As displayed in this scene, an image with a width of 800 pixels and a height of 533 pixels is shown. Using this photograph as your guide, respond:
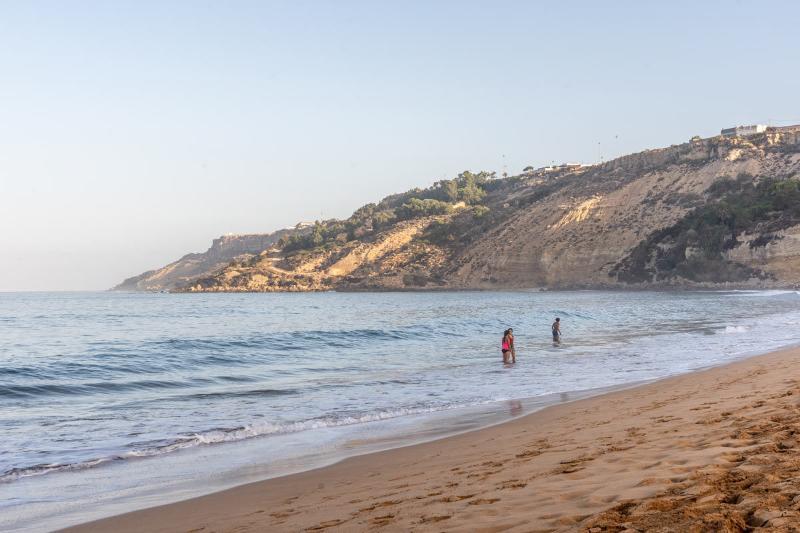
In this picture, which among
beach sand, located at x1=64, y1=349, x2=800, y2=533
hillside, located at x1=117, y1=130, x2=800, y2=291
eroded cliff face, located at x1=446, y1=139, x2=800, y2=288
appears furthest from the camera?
eroded cliff face, located at x1=446, y1=139, x2=800, y2=288

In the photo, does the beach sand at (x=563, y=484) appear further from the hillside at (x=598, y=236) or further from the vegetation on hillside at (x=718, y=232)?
the vegetation on hillside at (x=718, y=232)

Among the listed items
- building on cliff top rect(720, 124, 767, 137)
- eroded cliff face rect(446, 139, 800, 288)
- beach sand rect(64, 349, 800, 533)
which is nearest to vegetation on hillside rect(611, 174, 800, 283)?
eroded cliff face rect(446, 139, 800, 288)

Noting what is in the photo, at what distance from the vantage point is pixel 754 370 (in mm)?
14727

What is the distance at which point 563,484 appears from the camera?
5438 mm

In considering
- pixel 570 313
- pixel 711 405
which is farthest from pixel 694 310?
pixel 711 405

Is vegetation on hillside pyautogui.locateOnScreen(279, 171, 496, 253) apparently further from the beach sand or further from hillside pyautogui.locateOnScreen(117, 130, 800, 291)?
the beach sand

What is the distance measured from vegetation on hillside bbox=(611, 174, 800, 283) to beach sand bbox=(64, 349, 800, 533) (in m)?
75.6

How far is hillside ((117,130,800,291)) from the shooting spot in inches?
3127

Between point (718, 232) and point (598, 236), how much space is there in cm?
2001

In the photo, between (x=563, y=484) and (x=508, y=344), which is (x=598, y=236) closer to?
(x=508, y=344)

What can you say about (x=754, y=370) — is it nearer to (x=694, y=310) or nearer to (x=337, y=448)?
(x=337, y=448)

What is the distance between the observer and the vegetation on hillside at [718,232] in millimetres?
77062

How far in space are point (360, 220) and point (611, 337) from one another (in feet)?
396

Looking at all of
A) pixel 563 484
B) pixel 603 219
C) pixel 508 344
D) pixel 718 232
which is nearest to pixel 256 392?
pixel 508 344
